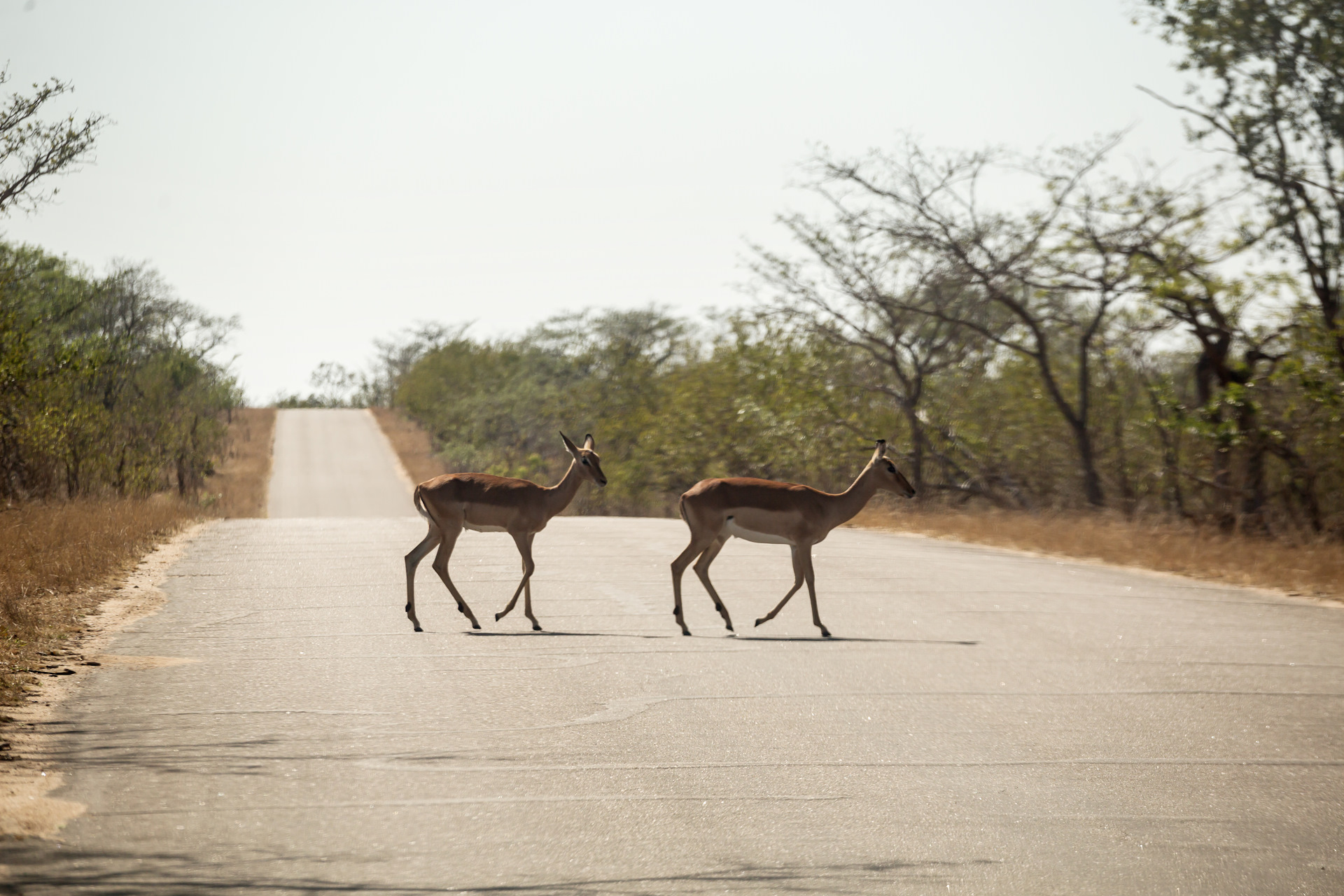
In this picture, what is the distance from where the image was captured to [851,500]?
1123 centimetres

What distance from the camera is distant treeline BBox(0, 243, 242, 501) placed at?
1977 centimetres

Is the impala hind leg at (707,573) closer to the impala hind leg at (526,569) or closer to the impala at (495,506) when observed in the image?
the impala at (495,506)

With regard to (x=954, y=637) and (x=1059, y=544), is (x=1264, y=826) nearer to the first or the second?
(x=954, y=637)

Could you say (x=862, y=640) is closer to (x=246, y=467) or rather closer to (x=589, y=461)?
(x=589, y=461)

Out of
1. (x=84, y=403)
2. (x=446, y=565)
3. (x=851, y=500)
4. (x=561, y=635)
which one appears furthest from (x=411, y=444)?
(x=561, y=635)

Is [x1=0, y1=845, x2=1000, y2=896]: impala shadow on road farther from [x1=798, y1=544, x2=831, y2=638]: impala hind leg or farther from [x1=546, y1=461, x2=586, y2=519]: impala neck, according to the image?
[x1=546, y1=461, x2=586, y2=519]: impala neck

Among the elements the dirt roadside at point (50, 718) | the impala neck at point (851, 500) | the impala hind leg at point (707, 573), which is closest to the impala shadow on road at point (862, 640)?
the impala hind leg at point (707, 573)

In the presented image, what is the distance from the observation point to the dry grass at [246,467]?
41.3 metres

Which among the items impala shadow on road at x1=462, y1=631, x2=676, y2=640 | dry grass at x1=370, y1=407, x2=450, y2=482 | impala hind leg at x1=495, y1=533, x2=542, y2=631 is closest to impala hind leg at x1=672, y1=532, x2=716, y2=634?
impala shadow on road at x1=462, y1=631, x2=676, y2=640

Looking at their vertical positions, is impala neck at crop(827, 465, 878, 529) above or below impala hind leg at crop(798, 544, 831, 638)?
above

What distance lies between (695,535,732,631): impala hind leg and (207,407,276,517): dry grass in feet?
70.3

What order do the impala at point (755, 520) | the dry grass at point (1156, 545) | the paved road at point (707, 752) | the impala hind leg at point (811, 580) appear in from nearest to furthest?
the paved road at point (707, 752)
the impala hind leg at point (811, 580)
the impala at point (755, 520)
the dry grass at point (1156, 545)

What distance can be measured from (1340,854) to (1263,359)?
1737 cm

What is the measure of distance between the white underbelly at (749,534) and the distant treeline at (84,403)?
38.9ft
